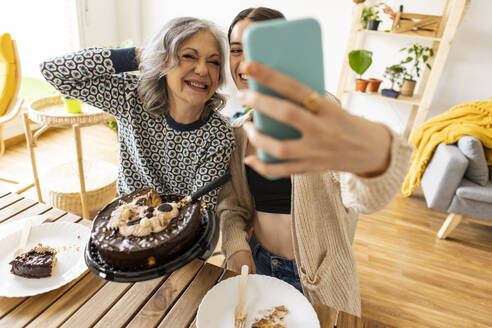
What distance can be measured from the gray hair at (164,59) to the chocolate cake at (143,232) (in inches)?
15.6

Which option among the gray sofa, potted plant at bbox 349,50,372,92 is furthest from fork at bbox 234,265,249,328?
potted plant at bbox 349,50,372,92

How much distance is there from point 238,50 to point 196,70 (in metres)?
0.17

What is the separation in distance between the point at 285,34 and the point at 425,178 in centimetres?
239

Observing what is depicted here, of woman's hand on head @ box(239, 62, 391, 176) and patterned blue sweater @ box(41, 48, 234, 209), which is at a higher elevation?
woman's hand on head @ box(239, 62, 391, 176)

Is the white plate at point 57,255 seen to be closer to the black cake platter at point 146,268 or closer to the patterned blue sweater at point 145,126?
the black cake platter at point 146,268

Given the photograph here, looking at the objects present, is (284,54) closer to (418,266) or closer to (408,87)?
(418,266)

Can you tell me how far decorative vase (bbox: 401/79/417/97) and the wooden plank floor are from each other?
1038 mm

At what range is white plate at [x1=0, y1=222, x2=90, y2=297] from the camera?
2.21 ft

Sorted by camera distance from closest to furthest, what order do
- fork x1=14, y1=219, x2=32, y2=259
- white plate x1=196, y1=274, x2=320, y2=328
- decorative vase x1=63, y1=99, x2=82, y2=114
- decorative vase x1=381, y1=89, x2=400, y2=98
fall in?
white plate x1=196, y1=274, x2=320, y2=328 < fork x1=14, y1=219, x2=32, y2=259 < decorative vase x1=63, y1=99, x2=82, y2=114 < decorative vase x1=381, y1=89, x2=400, y2=98

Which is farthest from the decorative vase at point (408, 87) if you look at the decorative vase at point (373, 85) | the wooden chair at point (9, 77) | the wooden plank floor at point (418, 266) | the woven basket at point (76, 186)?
the wooden chair at point (9, 77)

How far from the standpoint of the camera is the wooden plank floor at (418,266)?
5.05 feet

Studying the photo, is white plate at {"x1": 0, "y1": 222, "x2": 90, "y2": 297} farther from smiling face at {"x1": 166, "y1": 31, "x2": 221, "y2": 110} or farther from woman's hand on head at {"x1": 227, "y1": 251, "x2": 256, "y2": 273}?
smiling face at {"x1": 166, "y1": 31, "x2": 221, "y2": 110}

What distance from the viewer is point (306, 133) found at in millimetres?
353

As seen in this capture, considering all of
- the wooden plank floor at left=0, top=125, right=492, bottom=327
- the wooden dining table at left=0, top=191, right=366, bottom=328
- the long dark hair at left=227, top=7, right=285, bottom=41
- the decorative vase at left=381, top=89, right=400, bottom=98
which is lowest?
the wooden plank floor at left=0, top=125, right=492, bottom=327
